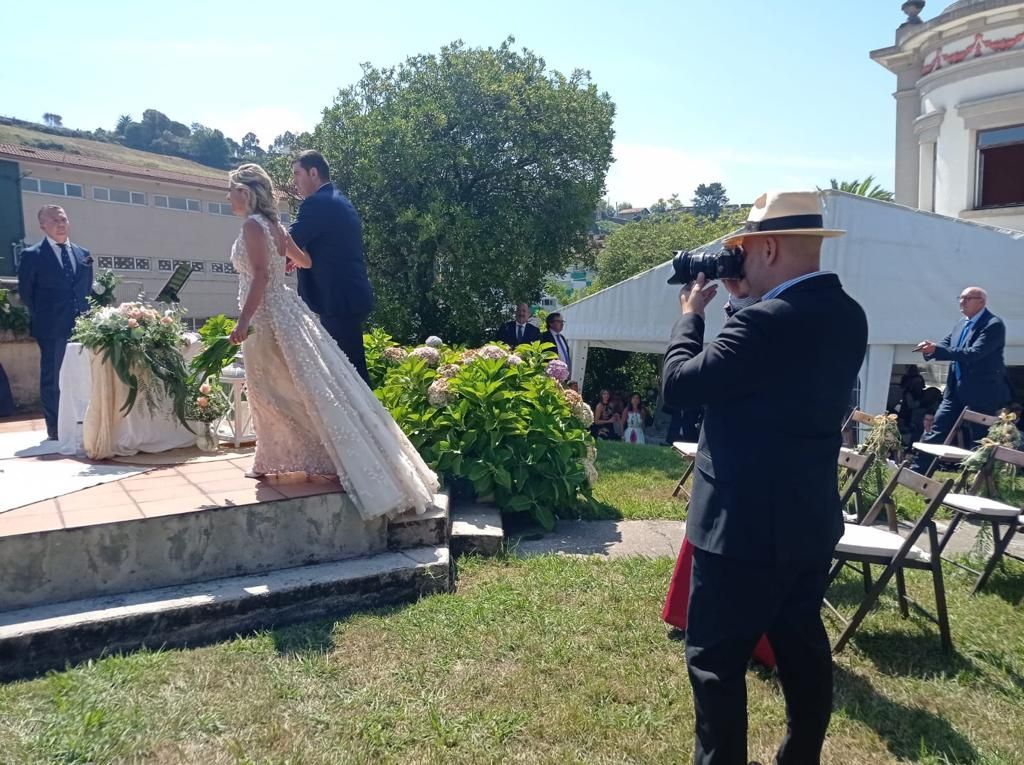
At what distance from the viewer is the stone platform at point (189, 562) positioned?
3225 mm

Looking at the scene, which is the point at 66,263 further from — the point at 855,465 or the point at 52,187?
the point at 52,187

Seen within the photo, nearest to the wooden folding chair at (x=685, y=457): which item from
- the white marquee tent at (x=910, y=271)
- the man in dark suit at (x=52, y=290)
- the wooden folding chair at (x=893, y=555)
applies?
the wooden folding chair at (x=893, y=555)

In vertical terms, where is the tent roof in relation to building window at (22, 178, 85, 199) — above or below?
below

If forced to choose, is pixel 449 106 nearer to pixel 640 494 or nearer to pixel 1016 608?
pixel 640 494

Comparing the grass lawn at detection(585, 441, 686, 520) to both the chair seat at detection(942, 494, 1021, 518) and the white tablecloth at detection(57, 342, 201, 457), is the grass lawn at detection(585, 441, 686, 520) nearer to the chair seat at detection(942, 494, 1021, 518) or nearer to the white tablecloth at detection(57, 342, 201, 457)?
the chair seat at detection(942, 494, 1021, 518)

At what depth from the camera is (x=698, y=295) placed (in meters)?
2.32

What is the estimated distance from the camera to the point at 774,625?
228cm

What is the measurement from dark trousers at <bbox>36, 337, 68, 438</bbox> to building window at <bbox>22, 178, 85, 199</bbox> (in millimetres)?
24899

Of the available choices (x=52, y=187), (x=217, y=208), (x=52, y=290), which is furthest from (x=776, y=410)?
(x=217, y=208)

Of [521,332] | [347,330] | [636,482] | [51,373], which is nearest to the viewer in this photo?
[347,330]

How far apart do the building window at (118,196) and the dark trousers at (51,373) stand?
25.9 metres

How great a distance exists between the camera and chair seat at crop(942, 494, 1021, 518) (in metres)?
4.02

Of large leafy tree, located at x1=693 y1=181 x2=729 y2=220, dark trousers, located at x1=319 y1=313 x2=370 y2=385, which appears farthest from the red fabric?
large leafy tree, located at x1=693 y1=181 x2=729 y2=220

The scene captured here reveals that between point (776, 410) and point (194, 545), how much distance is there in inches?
111
